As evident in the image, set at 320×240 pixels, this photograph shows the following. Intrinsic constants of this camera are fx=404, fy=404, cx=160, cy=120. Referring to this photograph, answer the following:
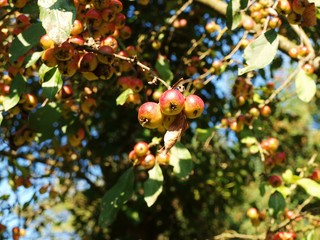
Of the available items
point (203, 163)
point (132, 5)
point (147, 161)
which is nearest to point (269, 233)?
point (147, 161)

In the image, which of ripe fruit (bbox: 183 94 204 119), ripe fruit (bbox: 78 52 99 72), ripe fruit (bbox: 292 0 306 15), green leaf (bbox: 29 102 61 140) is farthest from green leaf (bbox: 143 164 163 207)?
ripe fruit (bbox: 292 0 306 15)

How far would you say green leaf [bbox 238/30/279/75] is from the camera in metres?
1.24

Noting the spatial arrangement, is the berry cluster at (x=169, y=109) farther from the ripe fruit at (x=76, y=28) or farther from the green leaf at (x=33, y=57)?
the green leaf at (x=33, y=57)

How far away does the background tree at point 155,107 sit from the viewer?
1.29 meters

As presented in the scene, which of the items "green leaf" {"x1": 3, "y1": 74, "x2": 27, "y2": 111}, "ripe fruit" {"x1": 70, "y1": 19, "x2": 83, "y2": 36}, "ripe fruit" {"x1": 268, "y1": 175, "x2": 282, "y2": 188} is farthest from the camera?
"ripe fruit" {"x1": 268, "y1": 175, "x2": 282, "y2": 188}

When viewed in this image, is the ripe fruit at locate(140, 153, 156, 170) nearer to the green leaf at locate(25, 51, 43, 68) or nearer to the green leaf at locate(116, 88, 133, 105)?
the green leaf at locate(116, 88, 133, 105)

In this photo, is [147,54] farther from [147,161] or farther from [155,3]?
[147,161]

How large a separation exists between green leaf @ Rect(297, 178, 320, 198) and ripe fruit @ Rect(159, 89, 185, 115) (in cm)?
100

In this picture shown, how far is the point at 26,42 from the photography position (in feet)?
4.58

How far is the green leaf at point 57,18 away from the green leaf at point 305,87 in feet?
3.52

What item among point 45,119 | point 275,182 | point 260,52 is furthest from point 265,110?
point 45,119

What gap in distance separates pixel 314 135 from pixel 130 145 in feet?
19.8

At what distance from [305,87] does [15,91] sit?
1.19 metres

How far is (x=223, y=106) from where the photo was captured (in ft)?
10.1
